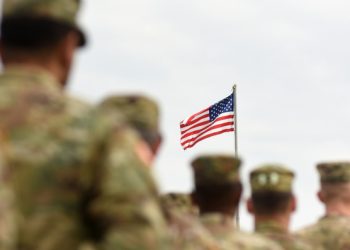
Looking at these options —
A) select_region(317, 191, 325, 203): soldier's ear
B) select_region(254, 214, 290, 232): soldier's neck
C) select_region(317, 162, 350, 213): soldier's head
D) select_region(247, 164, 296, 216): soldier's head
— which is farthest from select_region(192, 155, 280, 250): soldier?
select_region(317, 191, 325, 203): soldier's ear

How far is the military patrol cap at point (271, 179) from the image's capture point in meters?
10.3

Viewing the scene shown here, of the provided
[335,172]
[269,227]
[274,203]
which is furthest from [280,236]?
[335,172]

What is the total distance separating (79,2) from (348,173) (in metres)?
8.12

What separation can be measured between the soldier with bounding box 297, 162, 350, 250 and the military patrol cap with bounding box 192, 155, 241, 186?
2752 mm

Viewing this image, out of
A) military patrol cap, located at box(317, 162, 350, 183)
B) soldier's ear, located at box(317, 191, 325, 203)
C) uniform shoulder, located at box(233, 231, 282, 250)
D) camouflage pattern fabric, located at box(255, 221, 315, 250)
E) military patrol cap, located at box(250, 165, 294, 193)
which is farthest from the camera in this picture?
military patrol cap, located at box(317, 162, 350, 183)

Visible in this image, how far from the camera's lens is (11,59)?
4707 mm

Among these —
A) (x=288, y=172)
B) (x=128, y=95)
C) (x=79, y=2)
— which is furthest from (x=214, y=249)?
(x=288, y=172)

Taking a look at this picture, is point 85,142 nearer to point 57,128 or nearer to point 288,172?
point 57,128

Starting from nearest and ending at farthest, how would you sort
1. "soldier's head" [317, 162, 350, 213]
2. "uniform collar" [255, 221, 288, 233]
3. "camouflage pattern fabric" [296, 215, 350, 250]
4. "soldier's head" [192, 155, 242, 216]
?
"soldier's head" [192, 155, 242, 216] < "uniform collar" [255, 221, 288, 233] < "camouflage pattern fabric" [296, 215, 350, 250] < "soldier's head" [317, 162, 350, 213]

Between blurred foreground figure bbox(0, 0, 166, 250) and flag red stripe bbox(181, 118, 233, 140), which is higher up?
flag red stripe bbox(181, 118, 233, 140)

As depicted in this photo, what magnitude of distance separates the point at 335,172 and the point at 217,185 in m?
4.25

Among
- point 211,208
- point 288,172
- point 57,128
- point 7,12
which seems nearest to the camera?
point 57,128

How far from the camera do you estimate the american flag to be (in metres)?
23.4

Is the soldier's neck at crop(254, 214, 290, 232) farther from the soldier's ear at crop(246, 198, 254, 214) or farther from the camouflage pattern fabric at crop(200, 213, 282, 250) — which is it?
the camouflage pattern fabric at crop(200, 213, 282, 250)
